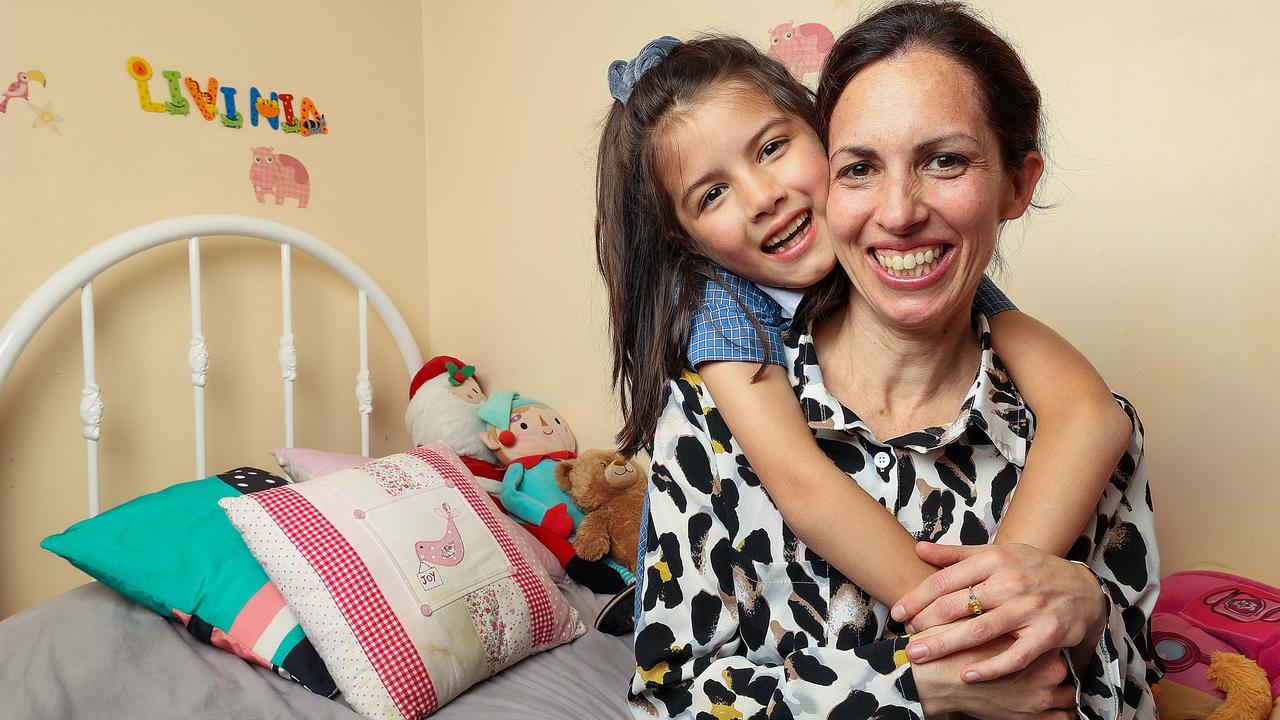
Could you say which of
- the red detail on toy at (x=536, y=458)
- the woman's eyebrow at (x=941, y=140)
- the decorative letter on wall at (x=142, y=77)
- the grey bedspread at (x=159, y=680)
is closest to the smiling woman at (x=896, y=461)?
the woman's eyebrow at (x=941, y=140)

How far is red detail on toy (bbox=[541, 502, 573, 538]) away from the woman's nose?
1223 millimetres

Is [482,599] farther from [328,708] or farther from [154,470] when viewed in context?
[154,470]

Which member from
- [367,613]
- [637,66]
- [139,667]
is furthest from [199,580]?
[637,66]

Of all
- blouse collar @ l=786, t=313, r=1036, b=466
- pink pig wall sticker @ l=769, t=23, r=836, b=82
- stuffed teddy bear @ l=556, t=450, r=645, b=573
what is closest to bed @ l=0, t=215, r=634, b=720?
stuffed teddy bear @ l=556, t=450, r=645, b=573

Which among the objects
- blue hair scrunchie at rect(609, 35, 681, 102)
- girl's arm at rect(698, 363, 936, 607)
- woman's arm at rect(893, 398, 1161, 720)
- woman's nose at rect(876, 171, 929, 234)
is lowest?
woman's arm at rect(893, 398, 1161, 720)

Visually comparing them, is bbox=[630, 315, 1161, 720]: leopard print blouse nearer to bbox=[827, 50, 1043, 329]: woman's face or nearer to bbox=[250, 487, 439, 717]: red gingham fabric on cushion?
bbox=[827, 50, 1043, 329]: woman's face

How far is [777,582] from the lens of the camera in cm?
98

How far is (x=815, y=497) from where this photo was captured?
92 centimetres

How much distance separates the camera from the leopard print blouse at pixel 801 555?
37.8 inches

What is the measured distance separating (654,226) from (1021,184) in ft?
1.47

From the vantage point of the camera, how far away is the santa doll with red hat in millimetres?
2240

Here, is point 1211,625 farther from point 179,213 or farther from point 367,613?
point 179,213

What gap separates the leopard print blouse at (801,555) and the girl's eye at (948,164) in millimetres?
240

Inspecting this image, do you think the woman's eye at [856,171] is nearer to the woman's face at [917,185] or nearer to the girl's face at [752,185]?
the woman's face at [917,185]
